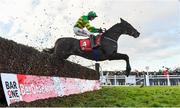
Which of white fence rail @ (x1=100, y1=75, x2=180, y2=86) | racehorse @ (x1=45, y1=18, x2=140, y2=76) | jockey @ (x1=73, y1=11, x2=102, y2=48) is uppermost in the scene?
jockey @ (x1=73, y1=11, x2=102, y2=48)

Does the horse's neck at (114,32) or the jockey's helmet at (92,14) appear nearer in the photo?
the jockey's helmet at (92,14)

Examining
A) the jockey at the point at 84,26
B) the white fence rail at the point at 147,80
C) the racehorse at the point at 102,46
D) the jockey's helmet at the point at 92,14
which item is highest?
the jockey's helmet at the point at 92,14

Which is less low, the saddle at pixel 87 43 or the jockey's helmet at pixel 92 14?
the jockey's helmet at pixel 92 14

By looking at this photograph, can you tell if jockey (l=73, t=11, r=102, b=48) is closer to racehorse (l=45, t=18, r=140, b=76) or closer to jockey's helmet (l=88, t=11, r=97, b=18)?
jockey's helmet (l=88, t=11, r=97, b=18)

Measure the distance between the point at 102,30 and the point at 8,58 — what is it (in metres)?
4.38

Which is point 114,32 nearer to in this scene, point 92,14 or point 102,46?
point 102,46

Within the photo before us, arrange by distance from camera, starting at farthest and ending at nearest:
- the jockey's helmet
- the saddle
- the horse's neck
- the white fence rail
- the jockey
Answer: the white fence rail < the horse's neck < the saddle < the jockey < the jockey's helmet

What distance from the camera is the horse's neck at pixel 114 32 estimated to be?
13.1m

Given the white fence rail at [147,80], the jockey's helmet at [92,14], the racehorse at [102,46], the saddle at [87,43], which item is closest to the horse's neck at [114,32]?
the racehorse at [102,46]

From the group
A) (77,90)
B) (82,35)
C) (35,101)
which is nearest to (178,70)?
(77,90)

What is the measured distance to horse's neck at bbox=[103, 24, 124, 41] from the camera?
13.1 metres

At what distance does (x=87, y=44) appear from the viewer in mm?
12727

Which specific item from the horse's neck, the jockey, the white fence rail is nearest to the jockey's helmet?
the jockey

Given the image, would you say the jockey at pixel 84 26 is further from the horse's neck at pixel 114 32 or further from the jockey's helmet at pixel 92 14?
the horse's neck at pixel 114 32
